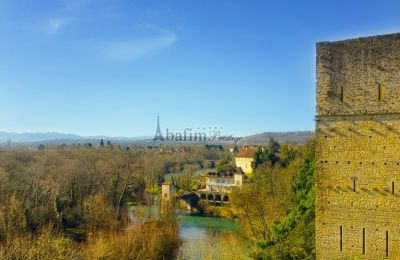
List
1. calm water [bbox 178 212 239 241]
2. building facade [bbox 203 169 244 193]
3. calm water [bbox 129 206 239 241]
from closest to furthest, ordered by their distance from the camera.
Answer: calm water [bbox 129 206 239 241] → calm water [bbox 178 212 239 241] → building facade [bbox 203 169 244 193]

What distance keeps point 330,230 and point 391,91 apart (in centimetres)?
363

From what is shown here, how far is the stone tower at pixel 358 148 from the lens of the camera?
9.97 m

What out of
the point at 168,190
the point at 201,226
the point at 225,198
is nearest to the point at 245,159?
the point at 225,198

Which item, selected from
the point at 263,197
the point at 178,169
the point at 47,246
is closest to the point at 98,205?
the point at 263,197

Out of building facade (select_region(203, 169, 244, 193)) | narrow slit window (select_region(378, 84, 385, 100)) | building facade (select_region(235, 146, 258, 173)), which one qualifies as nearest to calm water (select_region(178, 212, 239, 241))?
building facade (select_region(203, 169, 244, 193))

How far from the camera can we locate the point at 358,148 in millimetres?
10383

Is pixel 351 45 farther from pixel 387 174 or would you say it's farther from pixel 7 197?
pixel 7 197

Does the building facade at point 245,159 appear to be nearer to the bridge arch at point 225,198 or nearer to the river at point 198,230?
the bridge arch at point 225,198

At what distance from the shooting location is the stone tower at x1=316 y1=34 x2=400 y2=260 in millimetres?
9969

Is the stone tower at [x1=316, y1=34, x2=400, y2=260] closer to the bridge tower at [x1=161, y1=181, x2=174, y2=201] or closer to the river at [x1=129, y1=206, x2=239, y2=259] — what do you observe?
the river at [x1=129, y1=206, x2=239, y2=259]

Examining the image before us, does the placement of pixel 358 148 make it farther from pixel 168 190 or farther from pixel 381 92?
pixel 168 190

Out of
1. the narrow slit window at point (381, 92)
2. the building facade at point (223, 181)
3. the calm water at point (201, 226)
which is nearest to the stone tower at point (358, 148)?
the narrow slit window at point (381, 92)

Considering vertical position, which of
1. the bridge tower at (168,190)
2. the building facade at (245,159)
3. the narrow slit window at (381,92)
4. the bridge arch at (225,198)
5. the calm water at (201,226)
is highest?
the narrow slit window at (381,92)

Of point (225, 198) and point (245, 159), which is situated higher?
point (245, 159)
